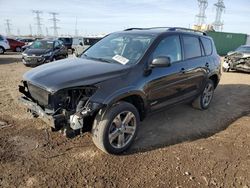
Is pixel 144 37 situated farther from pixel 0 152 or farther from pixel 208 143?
pixel 0 152

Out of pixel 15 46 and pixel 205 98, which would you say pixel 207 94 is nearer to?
pixel 205 98

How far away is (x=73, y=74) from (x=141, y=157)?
1610mm

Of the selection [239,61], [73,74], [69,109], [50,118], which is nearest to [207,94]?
[73,74]

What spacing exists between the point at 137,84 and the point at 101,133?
934mm

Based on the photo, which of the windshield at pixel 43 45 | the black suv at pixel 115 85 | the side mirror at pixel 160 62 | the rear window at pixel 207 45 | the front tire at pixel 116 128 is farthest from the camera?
the windshield at pixel 43 45

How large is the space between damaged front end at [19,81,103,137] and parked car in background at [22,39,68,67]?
34.2ft

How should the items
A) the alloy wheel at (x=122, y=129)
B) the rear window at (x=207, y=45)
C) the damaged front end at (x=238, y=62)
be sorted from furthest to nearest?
1. the damaged front end at (x=238, y=62)
2. the rear window at (x=207, y=45)
3. the alloy wheel at (x=122, y=129)

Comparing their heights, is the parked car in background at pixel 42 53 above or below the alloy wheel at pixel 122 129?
below

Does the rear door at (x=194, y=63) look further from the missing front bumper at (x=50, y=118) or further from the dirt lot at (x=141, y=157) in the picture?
the missing front bumper at (x=50, y=118)

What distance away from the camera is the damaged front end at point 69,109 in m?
3.31

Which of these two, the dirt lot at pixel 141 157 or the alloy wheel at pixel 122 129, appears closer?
the dirt lot at pixel 141 157

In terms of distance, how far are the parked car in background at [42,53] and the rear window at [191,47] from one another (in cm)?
980

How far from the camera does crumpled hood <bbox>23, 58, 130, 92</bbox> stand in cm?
339

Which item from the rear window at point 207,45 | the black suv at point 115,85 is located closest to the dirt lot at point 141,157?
the black suv at point 115,85
